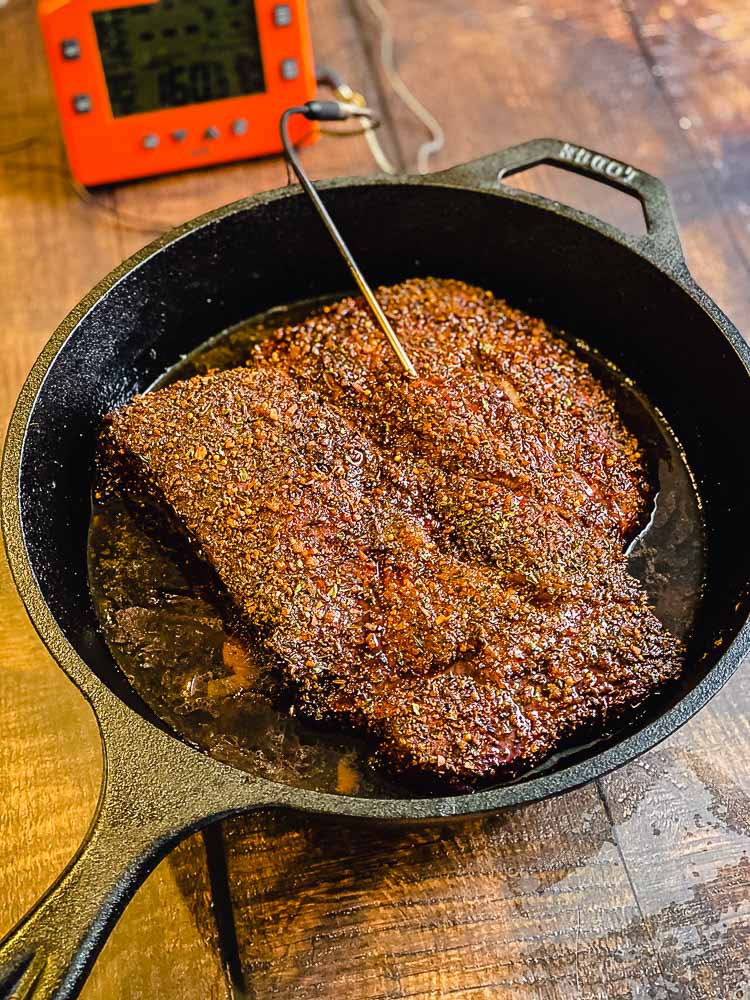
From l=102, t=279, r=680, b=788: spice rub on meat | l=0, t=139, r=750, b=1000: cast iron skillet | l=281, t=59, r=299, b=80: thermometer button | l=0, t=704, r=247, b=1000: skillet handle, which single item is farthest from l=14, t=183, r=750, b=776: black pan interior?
l=281, t=59, r=299, b=80: thermometer button

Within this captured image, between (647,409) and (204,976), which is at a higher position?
(647,409)

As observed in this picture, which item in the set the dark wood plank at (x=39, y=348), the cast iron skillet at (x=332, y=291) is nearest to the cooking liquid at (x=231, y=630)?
the cast iron skillet at (x=332, y=291)

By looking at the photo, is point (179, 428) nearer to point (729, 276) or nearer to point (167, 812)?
point (167, 812)

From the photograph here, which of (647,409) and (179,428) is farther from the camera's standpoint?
(647,409)

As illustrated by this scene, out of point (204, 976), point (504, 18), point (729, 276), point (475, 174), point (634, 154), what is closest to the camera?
point (204, 976)

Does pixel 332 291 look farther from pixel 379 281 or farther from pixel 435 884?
pixel 435 884

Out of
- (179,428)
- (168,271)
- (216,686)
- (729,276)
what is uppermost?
(168,271)

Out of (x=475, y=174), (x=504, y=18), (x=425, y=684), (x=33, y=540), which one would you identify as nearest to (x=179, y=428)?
(x=33, y=540)
